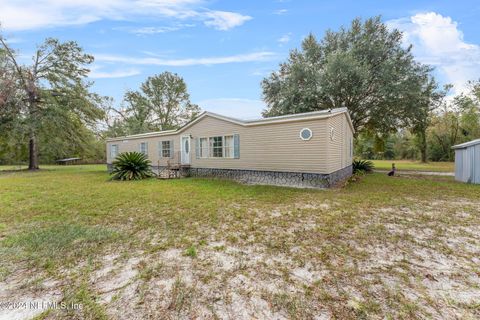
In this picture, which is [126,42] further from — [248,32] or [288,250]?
[288,250]

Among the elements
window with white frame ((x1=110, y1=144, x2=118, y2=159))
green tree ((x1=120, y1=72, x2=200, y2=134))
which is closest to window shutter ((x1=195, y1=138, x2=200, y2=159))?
window with white frame ((x1=110, y1=144, x2=118, y2=159))

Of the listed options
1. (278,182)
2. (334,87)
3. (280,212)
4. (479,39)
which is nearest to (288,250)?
(280,212)

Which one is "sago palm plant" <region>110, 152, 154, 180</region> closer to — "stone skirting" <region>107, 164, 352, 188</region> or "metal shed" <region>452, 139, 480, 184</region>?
"stone skirting" <region>107, 164, 352, 188</region>

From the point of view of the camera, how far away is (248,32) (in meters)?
10.5

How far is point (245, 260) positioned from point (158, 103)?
28917 millimetres

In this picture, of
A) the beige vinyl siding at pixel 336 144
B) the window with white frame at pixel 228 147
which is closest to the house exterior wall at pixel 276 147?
the window with white frame at pixel 228 147

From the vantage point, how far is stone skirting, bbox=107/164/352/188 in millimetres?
8008

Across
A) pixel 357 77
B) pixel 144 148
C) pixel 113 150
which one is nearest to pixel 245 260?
pixel 144 148

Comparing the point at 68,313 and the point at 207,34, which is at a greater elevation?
the point at 207,34

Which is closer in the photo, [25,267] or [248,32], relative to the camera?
[25,267]

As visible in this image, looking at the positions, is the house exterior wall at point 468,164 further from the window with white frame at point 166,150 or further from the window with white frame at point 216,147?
the window with white frame at point 166,150

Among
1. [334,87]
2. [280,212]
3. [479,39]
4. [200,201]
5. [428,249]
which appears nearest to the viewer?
[428,249]

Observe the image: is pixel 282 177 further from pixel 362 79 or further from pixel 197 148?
pixel 362 79

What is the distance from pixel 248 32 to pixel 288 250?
1050cm
